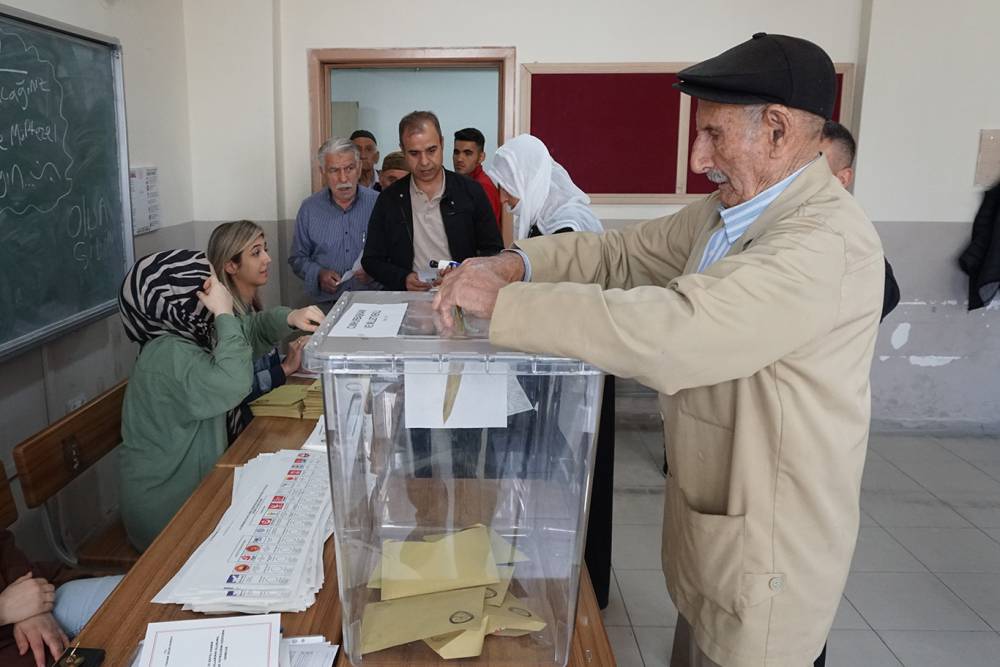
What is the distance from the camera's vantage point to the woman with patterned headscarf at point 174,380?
1964 mm

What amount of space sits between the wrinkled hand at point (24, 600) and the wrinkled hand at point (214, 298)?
74cm

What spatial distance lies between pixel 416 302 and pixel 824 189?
634 mm

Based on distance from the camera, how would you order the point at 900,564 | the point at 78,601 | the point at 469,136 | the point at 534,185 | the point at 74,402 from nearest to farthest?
1. the point at 78,601
2. the point at 534,185
3. the point at 74,402
4. the point at 900,564
5. the point at 469,136

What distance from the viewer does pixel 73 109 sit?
2.69 meters

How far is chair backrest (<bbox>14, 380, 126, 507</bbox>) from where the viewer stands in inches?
73.7

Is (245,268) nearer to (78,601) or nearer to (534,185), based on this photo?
(534,185)

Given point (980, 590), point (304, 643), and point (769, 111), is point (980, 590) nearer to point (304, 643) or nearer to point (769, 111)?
point (769, 111)

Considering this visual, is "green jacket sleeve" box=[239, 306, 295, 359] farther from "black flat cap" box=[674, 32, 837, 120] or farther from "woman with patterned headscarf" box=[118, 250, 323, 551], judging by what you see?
"black flat cap" box=[674, 32, 837, 120]

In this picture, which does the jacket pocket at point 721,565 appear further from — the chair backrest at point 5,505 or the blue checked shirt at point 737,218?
the chair backrest at point 5,505

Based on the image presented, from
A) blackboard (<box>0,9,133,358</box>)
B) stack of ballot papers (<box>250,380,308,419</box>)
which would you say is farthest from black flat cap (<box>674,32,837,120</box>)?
blackboard (<box>0,9,133,358</box>)

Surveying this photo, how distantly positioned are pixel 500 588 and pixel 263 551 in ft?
1.53

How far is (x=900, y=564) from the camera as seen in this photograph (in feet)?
9.98

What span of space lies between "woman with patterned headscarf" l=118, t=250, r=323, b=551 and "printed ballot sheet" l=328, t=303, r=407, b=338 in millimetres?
812

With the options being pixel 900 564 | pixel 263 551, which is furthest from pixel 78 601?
pixel 900 564
